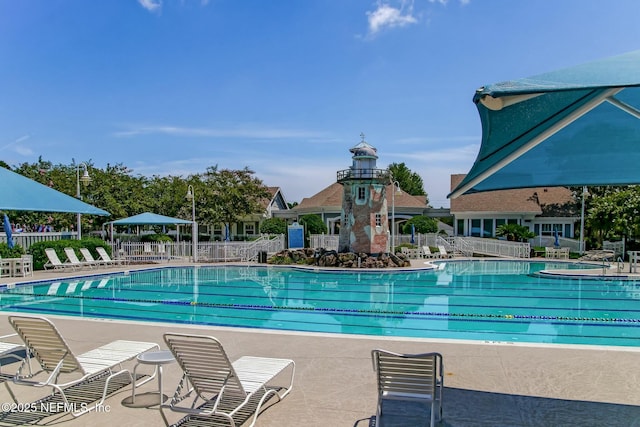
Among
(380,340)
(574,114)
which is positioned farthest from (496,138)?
(380,340)

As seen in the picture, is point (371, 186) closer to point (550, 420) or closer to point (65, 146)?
point (550, 420)

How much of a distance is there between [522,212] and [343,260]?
17396 millimetres

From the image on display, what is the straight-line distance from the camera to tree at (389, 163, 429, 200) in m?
63.1

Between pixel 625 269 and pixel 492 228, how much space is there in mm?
14161

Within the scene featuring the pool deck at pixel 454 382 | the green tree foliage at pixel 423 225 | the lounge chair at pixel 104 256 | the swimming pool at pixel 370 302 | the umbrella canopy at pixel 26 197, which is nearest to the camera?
the pool deck at pixel 454 382

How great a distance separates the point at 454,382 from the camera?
4973mm

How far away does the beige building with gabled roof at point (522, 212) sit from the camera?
33.2 meters

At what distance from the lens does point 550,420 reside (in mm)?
3936

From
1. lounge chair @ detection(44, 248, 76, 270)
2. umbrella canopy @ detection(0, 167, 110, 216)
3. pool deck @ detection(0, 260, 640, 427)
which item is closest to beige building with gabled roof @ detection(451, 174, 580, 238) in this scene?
lounge chair @ detection(44, 248, 76, 270)

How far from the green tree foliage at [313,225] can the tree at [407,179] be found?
30394 millimetres

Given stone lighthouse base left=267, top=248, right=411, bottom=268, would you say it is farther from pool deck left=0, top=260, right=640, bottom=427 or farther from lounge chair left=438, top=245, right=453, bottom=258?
pool deck left=0, top=260, right=640, bottom=427

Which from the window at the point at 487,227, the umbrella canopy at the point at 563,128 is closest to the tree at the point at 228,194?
the window at the point at 487,227

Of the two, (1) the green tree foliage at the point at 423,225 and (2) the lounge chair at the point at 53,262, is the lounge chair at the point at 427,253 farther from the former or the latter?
(2) the lounge chair at the point at 53,262

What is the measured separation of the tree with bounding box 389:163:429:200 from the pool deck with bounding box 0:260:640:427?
185 ft
